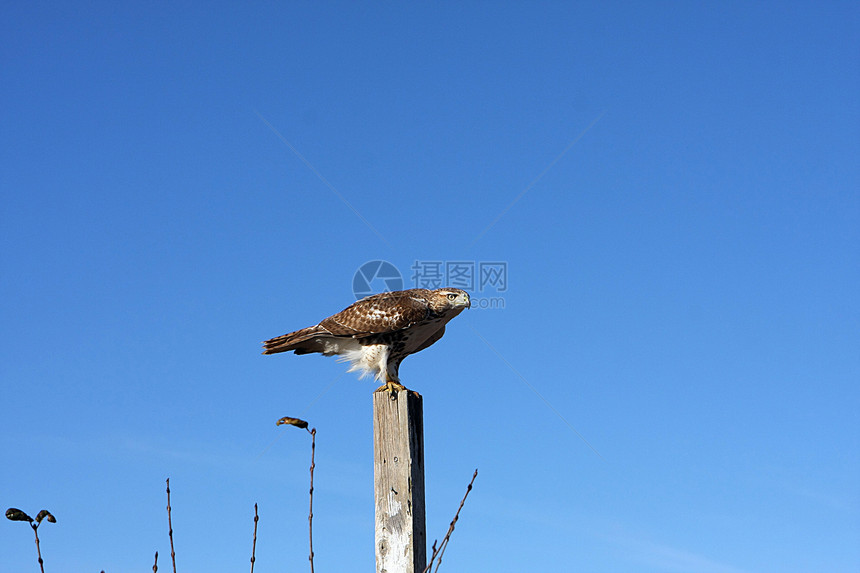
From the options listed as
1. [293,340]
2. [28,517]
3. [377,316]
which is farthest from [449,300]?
[28,517]

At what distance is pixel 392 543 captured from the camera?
3.85m

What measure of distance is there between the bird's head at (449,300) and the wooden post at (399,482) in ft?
12.0

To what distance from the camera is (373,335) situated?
7.31 metres

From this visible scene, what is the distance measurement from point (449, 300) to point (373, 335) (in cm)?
101

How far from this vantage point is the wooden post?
12.6ft

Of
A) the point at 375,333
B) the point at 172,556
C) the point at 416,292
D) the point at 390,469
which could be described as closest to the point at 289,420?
the point at 172,556

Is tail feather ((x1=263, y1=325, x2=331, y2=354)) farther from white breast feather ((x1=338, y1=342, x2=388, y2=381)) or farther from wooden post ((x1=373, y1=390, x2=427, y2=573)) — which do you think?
wooden post ((x1=373, y1=390, x2=427, y2=573))

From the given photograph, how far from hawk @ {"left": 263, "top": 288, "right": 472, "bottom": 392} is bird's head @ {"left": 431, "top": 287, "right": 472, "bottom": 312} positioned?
0.05 metres

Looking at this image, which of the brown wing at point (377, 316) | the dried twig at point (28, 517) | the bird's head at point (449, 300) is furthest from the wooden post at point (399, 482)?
the bird's head at point (449, 300)

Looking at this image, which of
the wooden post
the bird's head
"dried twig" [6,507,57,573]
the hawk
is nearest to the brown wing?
the hawk

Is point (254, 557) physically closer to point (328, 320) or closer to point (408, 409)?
point (408, 409)

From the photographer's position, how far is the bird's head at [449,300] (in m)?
7.82

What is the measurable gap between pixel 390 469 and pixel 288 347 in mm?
3573

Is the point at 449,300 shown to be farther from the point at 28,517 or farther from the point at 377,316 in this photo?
the point at 28,517
